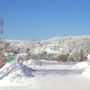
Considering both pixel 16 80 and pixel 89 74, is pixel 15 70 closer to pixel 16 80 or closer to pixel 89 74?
pixel 16 80

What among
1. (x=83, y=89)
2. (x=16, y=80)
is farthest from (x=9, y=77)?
(x=83, y=89)

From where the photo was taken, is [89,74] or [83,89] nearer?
[83,89]

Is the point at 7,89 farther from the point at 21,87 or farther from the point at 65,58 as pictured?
the point at 65,58

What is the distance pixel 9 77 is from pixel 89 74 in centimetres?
659

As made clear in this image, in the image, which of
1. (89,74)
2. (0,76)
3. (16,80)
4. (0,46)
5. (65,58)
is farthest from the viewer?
(65,58)

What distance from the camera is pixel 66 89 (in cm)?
1486

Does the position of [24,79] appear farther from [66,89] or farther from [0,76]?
[66,89]

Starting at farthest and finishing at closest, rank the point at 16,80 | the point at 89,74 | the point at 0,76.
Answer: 1. the point at 89,74
2. the point at 0,76
3. the point at 16,80

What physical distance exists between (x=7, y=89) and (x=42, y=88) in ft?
5.68

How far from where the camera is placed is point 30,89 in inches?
588

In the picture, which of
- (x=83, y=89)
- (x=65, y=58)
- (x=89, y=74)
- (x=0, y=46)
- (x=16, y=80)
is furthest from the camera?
(x=65, y=58)

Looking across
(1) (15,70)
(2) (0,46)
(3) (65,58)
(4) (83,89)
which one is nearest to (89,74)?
(1) (15,70)

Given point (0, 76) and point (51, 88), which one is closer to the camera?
point (51, 88)

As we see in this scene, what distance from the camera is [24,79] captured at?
18031 mm
